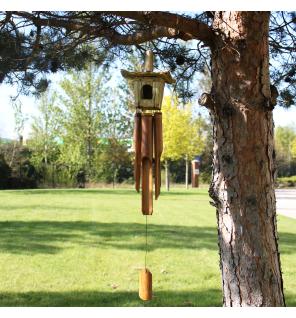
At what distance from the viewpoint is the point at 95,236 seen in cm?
555

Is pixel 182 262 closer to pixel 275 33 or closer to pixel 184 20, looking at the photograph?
pixel 275 33

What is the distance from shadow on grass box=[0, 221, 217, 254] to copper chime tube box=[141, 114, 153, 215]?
2.83m

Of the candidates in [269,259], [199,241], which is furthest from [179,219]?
[269,259]

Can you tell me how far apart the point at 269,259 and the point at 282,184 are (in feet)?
57.5

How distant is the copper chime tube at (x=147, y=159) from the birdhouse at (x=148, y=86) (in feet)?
0.55

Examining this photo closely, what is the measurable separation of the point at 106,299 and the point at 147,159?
5.25ft

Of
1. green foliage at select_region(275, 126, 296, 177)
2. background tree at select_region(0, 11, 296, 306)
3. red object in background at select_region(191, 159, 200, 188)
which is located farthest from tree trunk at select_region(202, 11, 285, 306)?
green foliage at select_region(275, 126, 296, 177)

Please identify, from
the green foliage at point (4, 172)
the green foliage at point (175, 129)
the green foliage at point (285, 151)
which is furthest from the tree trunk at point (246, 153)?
the green foliage at point (285, 151)

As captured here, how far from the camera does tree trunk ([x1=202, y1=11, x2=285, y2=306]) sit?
2.07m

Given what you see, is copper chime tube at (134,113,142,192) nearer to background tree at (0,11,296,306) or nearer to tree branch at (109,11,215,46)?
background tree at (0,11,296,306)

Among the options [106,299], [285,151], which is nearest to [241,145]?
[106,299]

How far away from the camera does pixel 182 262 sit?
4.30 m

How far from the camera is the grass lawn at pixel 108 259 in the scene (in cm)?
340

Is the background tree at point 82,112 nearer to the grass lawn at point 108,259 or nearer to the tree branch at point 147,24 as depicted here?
the grass lawn at point 108,259
